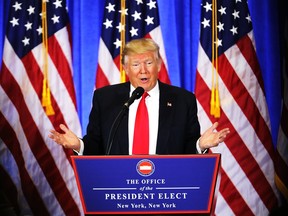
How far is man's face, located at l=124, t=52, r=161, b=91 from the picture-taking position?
3.45 meters

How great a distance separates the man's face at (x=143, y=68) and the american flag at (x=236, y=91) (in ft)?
5.37

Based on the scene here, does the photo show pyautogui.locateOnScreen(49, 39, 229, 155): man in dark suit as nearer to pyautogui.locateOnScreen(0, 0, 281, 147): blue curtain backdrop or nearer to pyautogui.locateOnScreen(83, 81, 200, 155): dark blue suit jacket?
pyautogui.locateOnScreen(83, 81, 200, 155): dark blue suit jacket

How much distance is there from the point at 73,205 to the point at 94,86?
3.78 feet

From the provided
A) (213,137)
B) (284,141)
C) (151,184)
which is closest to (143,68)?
(213,137)

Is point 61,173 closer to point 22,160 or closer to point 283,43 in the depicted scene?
Answer: point 22,160

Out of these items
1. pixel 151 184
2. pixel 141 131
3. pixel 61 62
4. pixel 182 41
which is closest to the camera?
pixel 151 184

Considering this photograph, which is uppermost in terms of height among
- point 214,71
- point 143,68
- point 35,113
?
point 143,68

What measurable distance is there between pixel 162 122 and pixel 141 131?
0.49ft

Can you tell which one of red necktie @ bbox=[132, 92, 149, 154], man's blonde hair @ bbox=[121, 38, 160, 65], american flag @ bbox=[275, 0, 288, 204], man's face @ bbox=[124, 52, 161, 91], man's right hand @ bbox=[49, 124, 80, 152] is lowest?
american flag @ bbox=[275, 0, 288, 204]

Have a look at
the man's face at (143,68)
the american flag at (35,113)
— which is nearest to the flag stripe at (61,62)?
the american flag at (35,113)

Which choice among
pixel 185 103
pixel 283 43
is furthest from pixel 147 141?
pixel 283 43

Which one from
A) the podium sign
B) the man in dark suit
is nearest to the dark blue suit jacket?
the man in dark suit

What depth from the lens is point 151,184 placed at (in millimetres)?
2498

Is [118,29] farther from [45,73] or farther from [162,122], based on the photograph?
[162,122]
